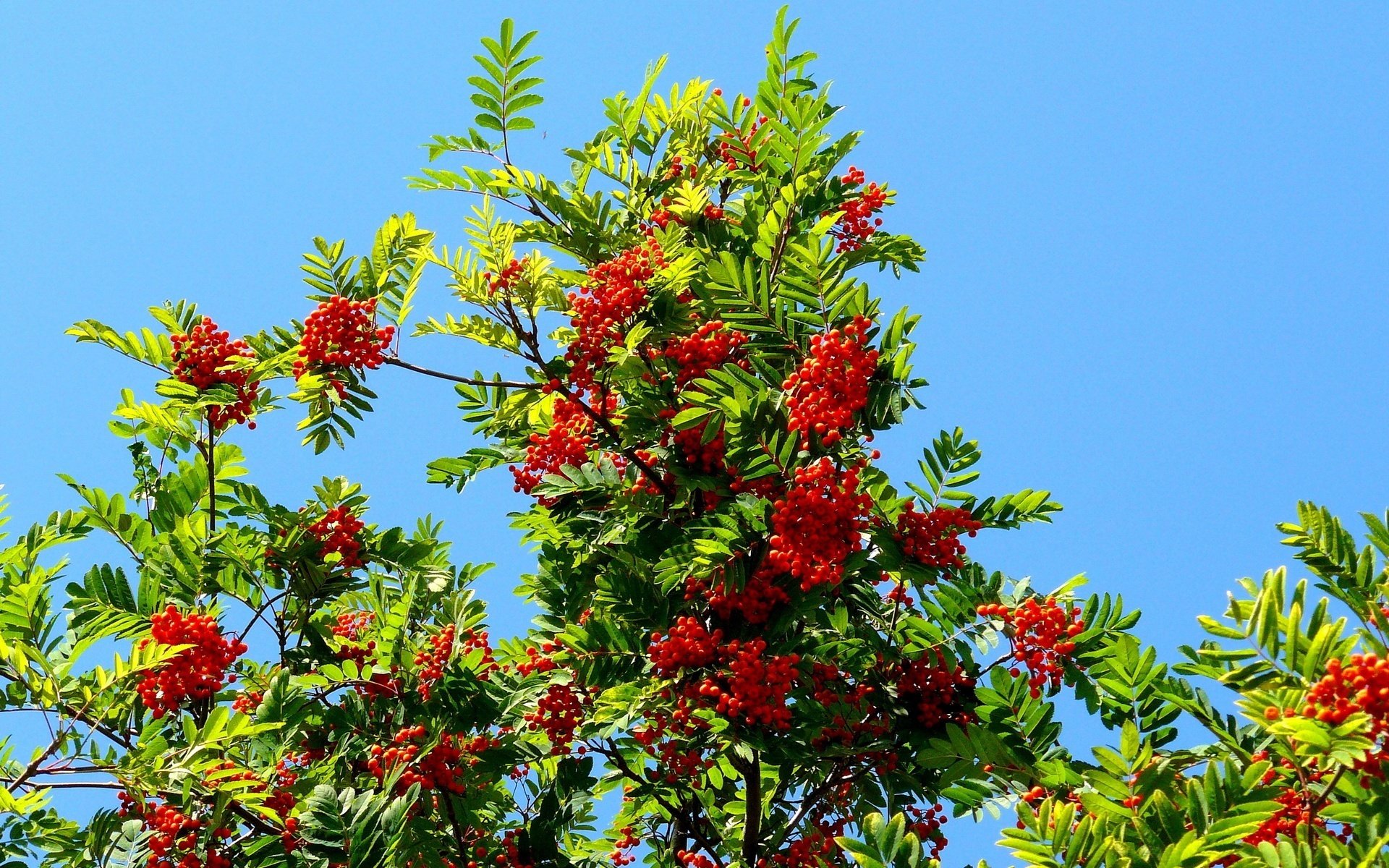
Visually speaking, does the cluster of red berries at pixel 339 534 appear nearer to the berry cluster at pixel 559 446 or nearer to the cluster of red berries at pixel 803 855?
the berry cluster at pixel 559 446

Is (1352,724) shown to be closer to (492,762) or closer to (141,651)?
(492,762)

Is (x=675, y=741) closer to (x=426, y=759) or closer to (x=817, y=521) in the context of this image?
(x=426, y=759)

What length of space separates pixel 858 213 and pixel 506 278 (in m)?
2.21

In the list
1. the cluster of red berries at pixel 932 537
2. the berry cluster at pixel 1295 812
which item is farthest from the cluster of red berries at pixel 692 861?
the berry cluster at pixel 1295 812

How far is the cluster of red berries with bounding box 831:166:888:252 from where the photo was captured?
6.93 m

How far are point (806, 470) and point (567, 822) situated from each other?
2.69 metres

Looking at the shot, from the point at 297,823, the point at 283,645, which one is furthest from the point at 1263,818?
the point at 283,645

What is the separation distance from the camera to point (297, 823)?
5.19m

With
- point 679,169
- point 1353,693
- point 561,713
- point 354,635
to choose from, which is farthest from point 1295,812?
point 679,169

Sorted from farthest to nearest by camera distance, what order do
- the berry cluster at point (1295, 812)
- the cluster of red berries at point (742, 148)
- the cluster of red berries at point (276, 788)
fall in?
the cluster of red berries at point (742, 148) → the cluster of red berries at point (276, 788) → the berry cluster at point (1295, 812)

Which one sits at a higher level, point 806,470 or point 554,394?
point 554,394

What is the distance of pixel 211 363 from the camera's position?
635 cm

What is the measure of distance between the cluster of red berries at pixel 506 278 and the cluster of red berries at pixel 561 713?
1.85 m

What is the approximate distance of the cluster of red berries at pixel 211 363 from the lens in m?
6.34
